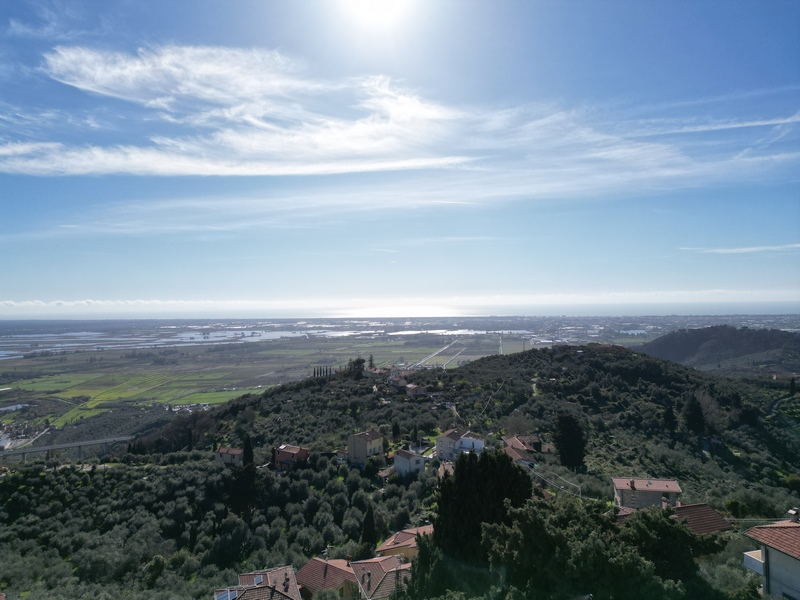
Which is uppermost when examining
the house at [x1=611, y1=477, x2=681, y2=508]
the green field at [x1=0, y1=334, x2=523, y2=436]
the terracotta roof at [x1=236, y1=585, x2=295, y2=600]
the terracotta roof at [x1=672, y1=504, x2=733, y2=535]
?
the terracotta roof at [x1=672, y1=504, x2=733, y2=535]

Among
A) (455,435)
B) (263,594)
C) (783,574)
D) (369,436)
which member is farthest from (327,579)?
(455,435)

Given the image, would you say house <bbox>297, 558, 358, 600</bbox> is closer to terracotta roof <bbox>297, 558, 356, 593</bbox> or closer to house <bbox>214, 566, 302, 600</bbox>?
terracotta roof <bbox>297, 558, 356, 593</bbox>

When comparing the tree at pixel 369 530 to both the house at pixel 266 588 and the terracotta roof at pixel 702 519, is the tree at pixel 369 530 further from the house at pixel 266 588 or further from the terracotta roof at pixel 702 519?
the terracotta roof at pixel 702 519

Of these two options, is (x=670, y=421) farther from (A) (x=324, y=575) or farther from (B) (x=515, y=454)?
(A) (x=324, y=575)

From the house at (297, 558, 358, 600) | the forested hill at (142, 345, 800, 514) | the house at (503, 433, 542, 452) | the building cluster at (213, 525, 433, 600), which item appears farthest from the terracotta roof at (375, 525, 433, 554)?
the house at (503, 433, 542, 452)

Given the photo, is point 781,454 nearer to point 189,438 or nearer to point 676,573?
point 676,573

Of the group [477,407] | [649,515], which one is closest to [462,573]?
[649,515]
